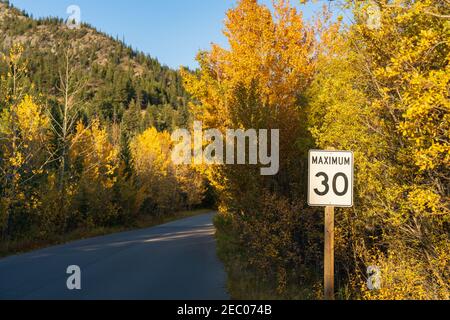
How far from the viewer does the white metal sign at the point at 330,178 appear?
6.75 m

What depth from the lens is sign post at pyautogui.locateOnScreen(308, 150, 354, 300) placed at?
6.75 meters

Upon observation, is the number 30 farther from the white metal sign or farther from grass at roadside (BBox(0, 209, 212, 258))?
grass at roadside (BBox(0, 209, 212, 258))

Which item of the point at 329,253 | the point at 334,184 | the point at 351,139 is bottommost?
the point at 329,253

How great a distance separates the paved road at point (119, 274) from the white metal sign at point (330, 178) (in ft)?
12.5

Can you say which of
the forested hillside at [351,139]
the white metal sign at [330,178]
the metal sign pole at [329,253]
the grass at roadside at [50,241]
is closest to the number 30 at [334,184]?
the white metal sign at [330,178]

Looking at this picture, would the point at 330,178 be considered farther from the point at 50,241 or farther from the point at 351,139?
the point at 50,241

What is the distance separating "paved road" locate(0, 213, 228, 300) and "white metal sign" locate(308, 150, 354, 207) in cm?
380

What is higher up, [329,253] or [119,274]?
[329,253]

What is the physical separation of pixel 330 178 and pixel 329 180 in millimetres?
32

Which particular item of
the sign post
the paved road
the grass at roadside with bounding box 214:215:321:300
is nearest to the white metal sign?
the sign post

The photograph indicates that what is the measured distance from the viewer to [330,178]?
679 centimetres

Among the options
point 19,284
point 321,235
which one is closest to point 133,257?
point 19,284

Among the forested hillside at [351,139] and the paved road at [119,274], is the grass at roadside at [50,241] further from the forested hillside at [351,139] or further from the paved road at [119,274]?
the forested hillside at [351,139]

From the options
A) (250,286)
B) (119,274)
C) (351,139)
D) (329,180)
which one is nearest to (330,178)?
(329,180)
